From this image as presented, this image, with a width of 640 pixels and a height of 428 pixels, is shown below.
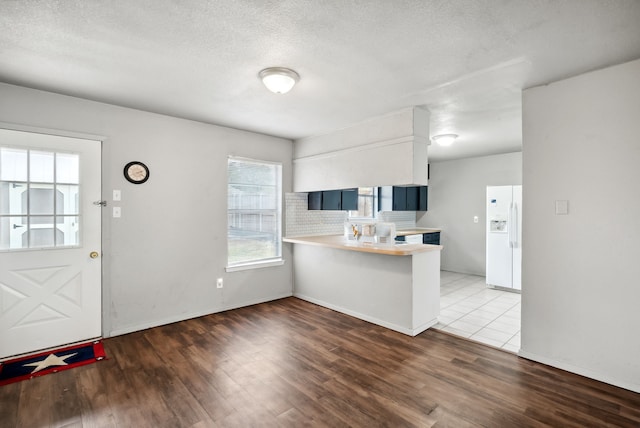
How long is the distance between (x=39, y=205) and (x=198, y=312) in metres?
1.96

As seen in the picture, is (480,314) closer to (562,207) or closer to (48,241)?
(562,207)

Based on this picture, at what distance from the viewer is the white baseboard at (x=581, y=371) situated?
2.31 metres

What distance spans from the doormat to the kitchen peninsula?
254cm

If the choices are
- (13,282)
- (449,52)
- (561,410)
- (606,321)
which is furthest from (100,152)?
(606,321)

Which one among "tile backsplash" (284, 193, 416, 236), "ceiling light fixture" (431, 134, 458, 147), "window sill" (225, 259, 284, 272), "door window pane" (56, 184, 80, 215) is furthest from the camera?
"tile backsplash" (284, 193, 416, 236)

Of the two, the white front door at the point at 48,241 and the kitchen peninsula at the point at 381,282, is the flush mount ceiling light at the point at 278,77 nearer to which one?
the kitchen peninsula at the point at 381,282

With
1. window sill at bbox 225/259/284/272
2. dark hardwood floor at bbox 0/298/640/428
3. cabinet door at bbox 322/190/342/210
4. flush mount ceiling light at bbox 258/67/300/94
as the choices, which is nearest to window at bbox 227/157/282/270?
window sill at bbox 225/259/284/272

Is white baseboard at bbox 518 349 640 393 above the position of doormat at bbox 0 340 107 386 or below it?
above

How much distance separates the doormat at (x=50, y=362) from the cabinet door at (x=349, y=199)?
3334 millimetres

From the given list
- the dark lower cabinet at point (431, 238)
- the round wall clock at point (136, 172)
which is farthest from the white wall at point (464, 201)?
the round wall clock at point (136, 172)

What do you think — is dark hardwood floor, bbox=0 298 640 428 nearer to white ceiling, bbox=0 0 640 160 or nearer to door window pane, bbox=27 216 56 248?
door window pane, bbox=27 216 56 248

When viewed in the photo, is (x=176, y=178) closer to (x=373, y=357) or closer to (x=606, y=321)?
(x=373, y=357)

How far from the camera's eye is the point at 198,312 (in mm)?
3895

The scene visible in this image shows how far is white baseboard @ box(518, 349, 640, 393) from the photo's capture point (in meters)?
2.31
